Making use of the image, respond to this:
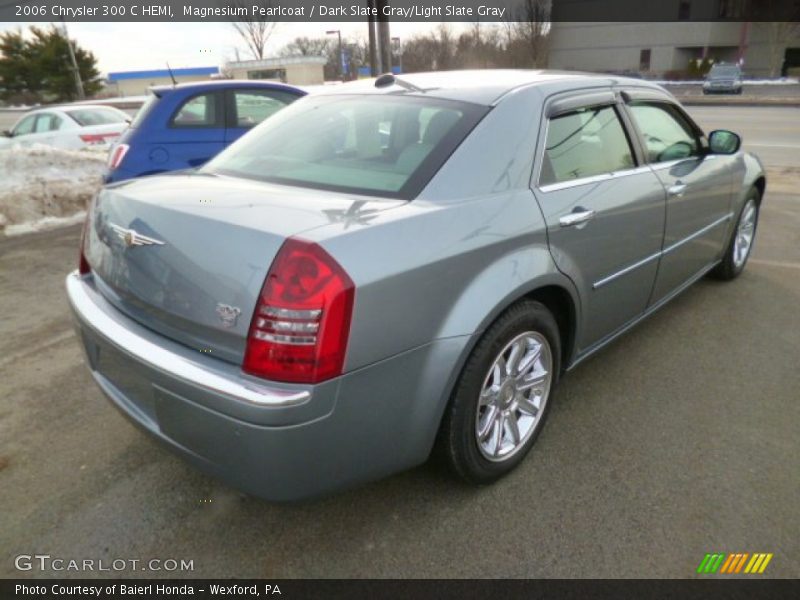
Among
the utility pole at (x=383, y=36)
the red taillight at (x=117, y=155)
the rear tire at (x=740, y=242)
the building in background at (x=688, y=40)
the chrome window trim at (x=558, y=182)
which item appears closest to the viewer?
the chrome window trim at (x=558, y=182)

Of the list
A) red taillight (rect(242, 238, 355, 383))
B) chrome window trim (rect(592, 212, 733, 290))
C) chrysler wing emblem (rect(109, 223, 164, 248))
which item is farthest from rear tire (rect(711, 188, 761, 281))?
chrysler wing emblem (rect(109, 223, 164, 248))

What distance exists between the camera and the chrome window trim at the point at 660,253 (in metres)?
2.72

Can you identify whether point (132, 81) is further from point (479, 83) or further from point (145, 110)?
point (479, 83)

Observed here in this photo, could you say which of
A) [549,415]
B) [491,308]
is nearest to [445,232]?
[491,308]

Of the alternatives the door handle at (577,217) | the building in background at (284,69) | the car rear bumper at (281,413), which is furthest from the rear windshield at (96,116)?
the building in background at (284,69)

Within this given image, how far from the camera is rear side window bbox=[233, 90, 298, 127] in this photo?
6598 millimetres

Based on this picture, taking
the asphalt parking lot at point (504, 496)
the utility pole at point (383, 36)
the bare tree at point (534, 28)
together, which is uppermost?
the bare tree at point (534, 28)

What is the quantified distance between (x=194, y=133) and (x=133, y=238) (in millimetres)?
4718

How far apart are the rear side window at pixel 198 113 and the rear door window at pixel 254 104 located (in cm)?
23

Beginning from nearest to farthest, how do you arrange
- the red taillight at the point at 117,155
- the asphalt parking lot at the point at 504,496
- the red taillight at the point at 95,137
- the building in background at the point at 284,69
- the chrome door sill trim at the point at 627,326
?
1. the asphalt parking lot at the point at 504,496
2. the chrome door sill trim at the point at 627,326
3. the red taillight at the point at 117,155
4. the red taillight at the point at 95,137
5. the building in background at the point at 284,69

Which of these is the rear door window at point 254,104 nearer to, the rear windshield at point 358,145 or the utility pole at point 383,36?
the utility pole at point 383,36

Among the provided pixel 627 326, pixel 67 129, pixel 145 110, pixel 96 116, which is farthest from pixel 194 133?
pixel 96 116

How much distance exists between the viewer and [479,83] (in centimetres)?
264

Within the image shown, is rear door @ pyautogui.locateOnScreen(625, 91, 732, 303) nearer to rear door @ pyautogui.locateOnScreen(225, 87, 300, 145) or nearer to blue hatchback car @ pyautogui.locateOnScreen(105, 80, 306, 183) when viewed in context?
rear door @ pyautogui.locateOnScreen(225, 87, 300, 145)
